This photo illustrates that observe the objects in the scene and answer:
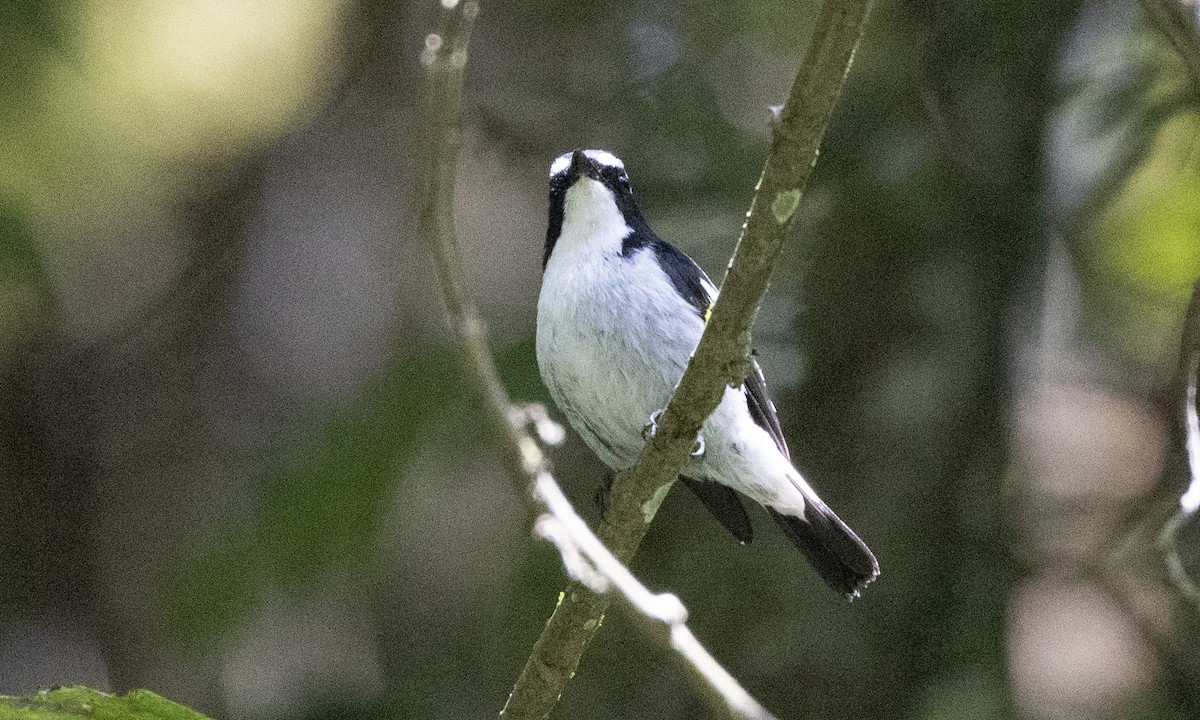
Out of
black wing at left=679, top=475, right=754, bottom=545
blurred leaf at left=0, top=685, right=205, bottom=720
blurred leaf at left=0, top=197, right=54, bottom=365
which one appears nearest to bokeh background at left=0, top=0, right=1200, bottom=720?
blurred leaf at left=0, top=197, right=54, bottom=365

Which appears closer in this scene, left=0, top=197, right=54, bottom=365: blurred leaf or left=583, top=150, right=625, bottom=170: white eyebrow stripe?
left=583, top=150, right=625, bottom=170: white eyebrow stripe

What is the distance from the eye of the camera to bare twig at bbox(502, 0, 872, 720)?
79.7 inches

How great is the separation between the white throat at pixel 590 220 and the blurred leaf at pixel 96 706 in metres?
1.94

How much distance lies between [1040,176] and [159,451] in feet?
11.8

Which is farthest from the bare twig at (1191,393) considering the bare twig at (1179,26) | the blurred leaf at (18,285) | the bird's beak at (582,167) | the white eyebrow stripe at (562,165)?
the blurred leaf at (18,285)

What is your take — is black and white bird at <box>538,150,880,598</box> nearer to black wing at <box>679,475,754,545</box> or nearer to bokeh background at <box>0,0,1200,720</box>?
black wing at <box>679,475,754,545</box>

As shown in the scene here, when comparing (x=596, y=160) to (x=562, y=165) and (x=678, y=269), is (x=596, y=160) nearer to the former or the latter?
(x=562, y=165)

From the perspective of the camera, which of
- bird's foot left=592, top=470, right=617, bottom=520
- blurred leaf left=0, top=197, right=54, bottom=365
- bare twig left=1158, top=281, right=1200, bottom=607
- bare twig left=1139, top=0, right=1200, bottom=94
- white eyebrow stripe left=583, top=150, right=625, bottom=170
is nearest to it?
bare twig left=1139, top=0, right=1200, bottom=94

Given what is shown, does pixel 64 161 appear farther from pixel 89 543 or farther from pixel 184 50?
pixel 89 543

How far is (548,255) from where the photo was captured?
13.2 ft

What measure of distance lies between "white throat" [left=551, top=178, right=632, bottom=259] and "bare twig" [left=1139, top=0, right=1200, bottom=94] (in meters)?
1.98

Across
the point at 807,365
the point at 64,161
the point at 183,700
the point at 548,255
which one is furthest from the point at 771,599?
the point at 64,161

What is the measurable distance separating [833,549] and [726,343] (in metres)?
1.50

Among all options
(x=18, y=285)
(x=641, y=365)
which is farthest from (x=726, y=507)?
(x=18, y=285)
